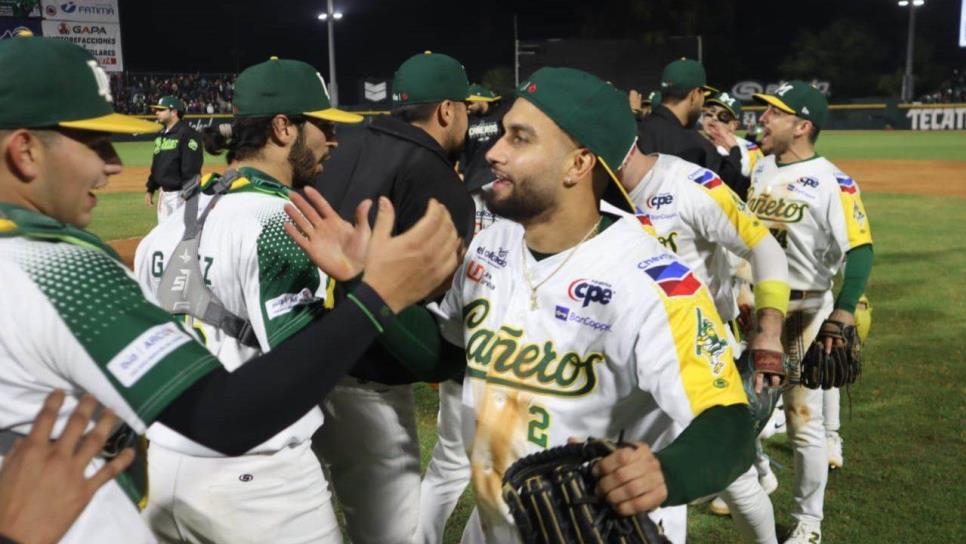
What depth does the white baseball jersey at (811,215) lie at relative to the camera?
5.38m

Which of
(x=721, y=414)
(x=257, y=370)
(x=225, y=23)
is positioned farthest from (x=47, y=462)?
(x=225, y=23)

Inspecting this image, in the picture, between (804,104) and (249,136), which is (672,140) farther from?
(249,136)

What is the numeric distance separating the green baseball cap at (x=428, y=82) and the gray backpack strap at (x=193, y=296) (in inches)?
65.6

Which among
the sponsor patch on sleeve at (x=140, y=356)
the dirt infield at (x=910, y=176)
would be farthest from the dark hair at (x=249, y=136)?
the dirt infield at (x=910, y=176)

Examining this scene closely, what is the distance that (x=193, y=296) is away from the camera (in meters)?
3.03

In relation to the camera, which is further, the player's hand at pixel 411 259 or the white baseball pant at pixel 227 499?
the white baseball pant at pixel 227 499

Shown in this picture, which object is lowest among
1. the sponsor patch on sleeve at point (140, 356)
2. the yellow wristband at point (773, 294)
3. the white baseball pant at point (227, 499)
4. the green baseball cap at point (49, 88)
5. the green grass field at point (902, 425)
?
the green grass field at point (902, 425)

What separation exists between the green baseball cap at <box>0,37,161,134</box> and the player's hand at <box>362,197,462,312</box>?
626mm

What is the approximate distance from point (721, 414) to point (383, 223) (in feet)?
3.21

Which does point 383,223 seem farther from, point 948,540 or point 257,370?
point 948,540

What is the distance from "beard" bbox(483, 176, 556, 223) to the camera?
2703 millimetres

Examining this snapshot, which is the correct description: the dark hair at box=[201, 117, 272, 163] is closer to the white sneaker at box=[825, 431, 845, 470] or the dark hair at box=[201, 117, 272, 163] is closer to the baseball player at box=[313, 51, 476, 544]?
the baseball player at box=[313, 51, 476, 544]

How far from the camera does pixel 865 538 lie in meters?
4.92

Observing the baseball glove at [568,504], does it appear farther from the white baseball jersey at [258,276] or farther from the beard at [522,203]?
the white baseball jersey at [258,276]
